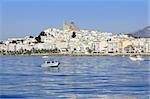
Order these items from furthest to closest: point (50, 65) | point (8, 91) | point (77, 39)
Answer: point (77, 39)
point (50, 65)
point (8, 91)

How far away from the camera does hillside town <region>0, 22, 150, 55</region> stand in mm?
145875

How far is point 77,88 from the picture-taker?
23297 mm

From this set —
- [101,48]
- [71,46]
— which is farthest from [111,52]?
Answer: [71,46]

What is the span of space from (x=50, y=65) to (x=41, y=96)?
2863cm

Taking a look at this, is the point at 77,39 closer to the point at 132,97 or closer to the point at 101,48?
the point at 101,48

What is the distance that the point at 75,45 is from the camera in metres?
149

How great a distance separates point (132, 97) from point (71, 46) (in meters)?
130

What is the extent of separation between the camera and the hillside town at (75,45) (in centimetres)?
14588

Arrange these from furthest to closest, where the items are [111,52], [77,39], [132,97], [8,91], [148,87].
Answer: [77,39] < [111,52] < [148,87] < [8,91] < [132,97]

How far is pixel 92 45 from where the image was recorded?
147m

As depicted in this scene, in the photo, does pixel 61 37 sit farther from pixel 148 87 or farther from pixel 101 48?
pixel 148 87

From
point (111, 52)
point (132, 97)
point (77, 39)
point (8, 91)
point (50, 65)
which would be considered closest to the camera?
point (132, 97)

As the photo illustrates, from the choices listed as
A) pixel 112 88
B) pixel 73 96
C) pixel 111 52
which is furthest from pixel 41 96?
pixel 111 52

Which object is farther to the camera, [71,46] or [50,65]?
[71,46]
